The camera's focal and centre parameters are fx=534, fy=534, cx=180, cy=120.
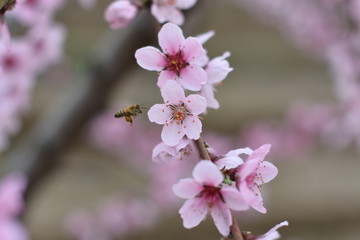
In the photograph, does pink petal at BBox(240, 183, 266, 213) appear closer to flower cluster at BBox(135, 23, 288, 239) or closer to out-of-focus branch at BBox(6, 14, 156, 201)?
flower cluster at BBox(135, 23, 288, 239)

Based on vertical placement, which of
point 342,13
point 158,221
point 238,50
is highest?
point 238,50

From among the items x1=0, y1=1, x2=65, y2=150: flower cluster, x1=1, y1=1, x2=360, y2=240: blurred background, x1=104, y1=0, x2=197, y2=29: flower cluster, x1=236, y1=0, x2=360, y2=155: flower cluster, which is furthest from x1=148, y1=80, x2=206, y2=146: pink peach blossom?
x1=1, y1=1, x2=360, y2=240: blurred background

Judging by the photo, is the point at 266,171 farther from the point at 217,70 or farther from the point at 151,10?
the point at 151,10

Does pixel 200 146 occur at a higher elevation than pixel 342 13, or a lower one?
lower

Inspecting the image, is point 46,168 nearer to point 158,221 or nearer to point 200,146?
point 200,146

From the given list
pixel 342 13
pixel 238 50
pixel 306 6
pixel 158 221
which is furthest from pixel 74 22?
pixel 342 13

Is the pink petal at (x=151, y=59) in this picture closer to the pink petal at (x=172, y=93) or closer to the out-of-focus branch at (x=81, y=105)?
the pink petal at (x=172, y=93)
